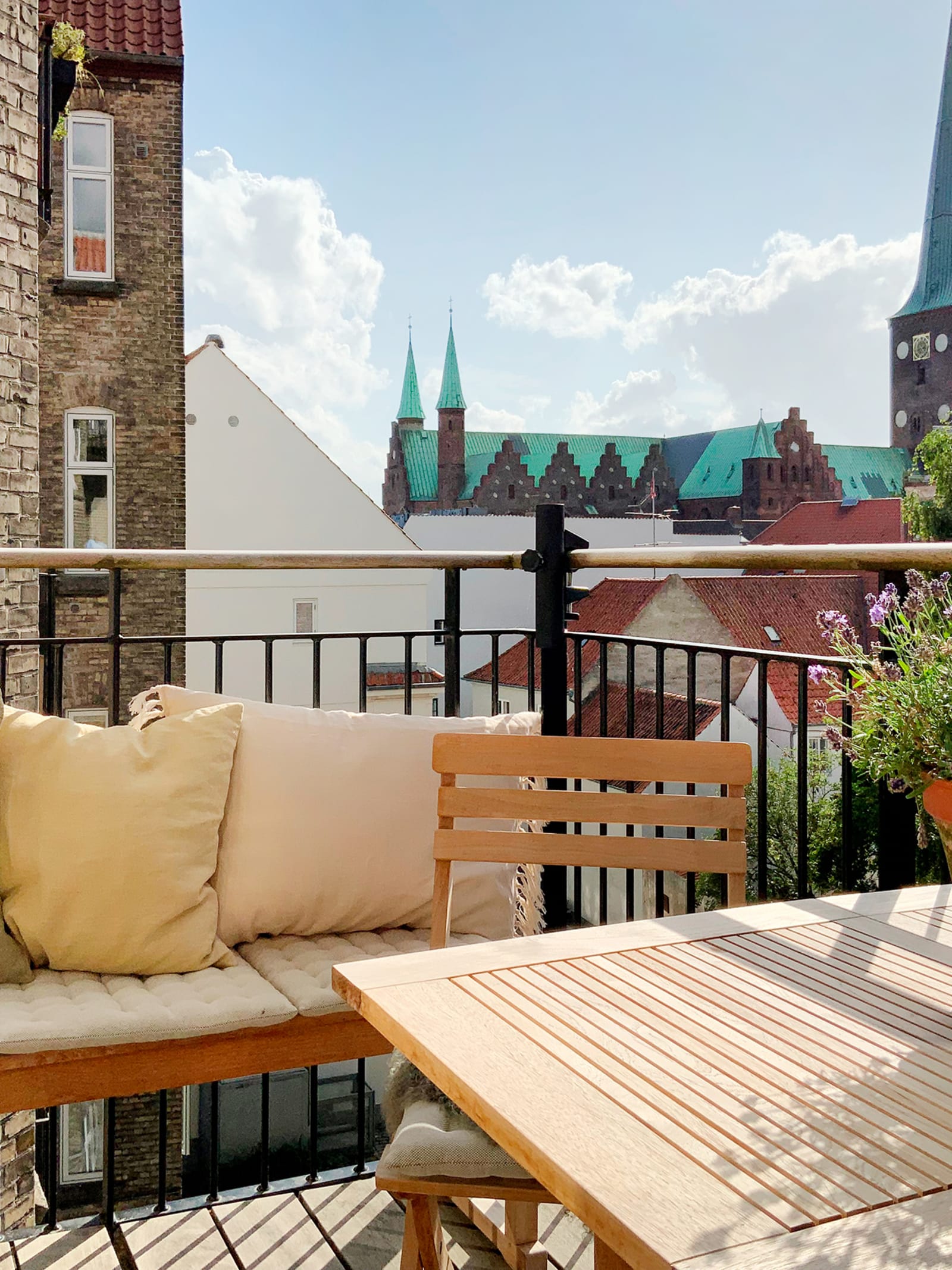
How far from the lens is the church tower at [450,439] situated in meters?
51.8

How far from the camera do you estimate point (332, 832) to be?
203 centimetres

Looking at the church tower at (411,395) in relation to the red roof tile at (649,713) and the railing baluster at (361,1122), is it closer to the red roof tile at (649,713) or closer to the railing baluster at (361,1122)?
the red roof tile at (649,713)

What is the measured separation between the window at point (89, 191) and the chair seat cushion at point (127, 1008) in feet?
31.5

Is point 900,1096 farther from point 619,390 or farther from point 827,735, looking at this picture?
point 619,390

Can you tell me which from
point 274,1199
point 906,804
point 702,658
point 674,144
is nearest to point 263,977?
point 274,1199

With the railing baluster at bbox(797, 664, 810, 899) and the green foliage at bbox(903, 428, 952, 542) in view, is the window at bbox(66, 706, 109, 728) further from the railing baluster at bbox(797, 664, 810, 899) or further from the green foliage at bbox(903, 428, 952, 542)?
the green foliage at bbox(903, 428, 952, 542)

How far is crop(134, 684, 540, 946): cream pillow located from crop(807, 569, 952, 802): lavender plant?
2.64ft

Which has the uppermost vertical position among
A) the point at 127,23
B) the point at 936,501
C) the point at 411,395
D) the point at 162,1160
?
the point at 411,395

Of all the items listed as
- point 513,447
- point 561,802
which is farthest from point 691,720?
point 513,447

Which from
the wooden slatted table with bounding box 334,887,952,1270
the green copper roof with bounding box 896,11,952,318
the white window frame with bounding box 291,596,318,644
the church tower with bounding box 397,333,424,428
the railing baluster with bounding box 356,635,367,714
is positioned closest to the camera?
the wooden slatted table with bounding box 334,887,952,1270

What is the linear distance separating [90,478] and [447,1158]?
1002cm

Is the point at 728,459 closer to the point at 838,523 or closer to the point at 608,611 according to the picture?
the point at 838,523

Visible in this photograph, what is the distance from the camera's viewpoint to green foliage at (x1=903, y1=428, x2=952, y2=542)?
1113 inches

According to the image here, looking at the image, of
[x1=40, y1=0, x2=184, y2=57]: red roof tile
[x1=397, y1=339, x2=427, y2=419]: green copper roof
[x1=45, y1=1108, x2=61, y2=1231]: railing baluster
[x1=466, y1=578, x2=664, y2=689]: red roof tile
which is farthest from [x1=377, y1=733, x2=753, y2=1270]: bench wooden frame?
[x1=397, y1=339, x2=427, y2=419]: green copper roof
